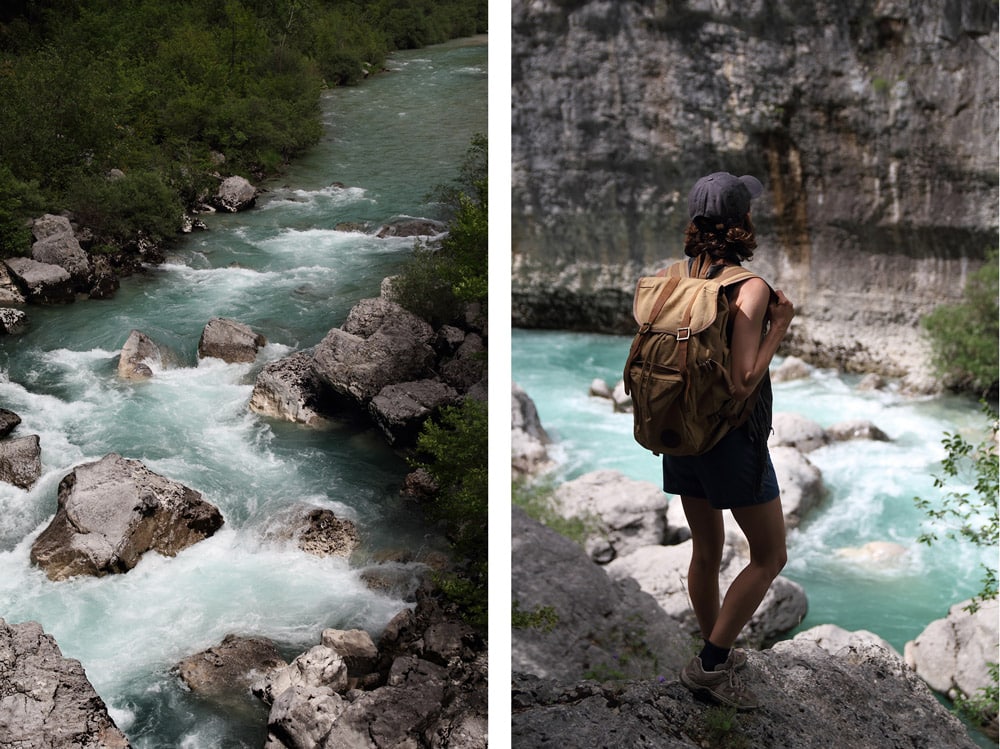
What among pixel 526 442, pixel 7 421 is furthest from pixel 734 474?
pixel 526 442

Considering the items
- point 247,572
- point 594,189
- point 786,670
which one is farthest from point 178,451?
point 594,189

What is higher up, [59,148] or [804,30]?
[804,30]

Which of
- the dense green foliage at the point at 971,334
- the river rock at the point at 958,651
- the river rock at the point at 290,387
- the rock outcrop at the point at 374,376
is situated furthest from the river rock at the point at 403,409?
the dense green foliage at the point at 971,334

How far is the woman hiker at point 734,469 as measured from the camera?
5.90 ft

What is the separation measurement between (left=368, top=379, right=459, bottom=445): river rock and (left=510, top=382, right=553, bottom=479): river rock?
12.7 ft

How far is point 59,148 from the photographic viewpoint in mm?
2420

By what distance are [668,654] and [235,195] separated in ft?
6.14

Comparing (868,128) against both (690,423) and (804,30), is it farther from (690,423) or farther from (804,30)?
(690,423)

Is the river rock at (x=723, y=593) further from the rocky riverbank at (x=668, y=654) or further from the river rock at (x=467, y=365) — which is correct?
the river rock at (x=467, y=365)

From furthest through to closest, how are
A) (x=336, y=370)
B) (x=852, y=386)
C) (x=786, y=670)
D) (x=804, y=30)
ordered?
1. (x=852, y=386)
2. (x=804, y=30)
3. (x=336, y=370)
4. (x=786, y=670)

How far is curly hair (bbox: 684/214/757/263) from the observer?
72.2 inches

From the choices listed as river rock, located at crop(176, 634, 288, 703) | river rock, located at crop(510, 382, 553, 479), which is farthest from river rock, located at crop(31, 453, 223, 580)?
river rock, located at crop(510, 382, 553, 479)

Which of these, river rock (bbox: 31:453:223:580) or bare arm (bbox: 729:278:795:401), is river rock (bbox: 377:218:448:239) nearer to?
river rock (bbox: 31:453:223:580)

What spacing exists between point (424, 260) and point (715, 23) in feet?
20.2
